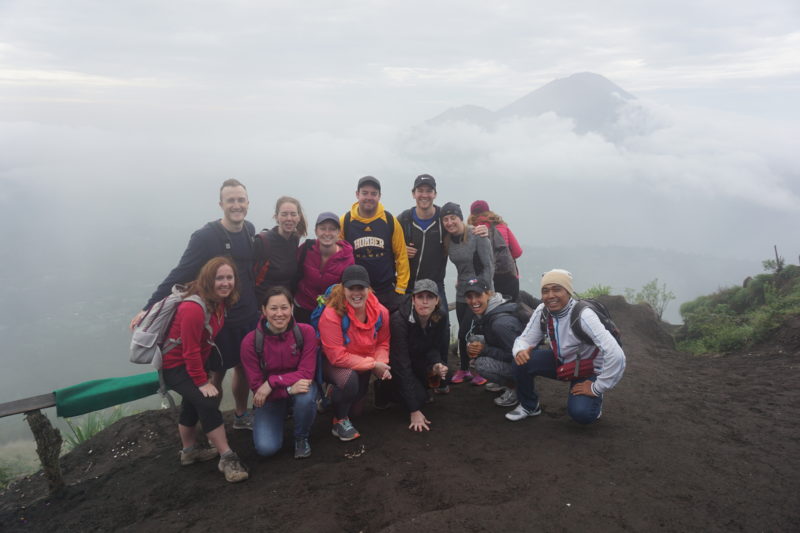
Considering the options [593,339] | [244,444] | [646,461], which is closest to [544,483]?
[646,461]

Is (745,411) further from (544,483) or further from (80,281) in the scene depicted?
(80,281)

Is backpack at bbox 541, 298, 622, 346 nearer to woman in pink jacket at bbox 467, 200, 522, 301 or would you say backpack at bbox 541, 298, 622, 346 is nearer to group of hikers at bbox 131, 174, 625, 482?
group of hikers at bbox 131, 174, 625, 482

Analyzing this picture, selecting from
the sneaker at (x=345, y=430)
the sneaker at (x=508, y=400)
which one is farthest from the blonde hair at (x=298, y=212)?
the sneaker at (x=508, y=400)

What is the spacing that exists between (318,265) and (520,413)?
115 inches

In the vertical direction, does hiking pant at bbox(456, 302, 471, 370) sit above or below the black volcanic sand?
above

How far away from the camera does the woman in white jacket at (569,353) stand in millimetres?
4340

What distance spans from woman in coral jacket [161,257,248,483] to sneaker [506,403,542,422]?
2.92 meters

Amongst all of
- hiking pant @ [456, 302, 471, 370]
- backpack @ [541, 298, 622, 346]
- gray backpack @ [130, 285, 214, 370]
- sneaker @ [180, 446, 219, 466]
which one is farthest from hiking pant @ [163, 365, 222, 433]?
backpack @ [541, 298, 622, 346]

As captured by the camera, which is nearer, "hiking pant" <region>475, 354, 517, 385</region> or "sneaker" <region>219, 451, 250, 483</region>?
"sneaker" <region>219, 451, 250, 483</region>

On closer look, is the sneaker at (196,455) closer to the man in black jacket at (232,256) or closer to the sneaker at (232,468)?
the sneaker at (232,468)

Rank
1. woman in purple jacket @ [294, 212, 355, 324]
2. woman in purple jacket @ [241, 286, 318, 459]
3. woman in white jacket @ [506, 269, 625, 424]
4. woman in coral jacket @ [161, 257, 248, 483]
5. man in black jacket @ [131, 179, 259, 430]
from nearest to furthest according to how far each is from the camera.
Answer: woman in coral jacket @ [161, 257, 248, 483] < woman in white jacket @ [506, 269, 625, 424] < woman in purple jacket @ [241, 286, 318, 459] < man in black jacket @ [131, 179, 259, 430] < woman in purple jacket @ [294, 212, 355, 324]

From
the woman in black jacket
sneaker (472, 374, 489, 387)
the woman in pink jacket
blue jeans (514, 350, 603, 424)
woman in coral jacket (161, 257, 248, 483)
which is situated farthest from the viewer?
the woman in pink jacket

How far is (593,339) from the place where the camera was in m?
4.37

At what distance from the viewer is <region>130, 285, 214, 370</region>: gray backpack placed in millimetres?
4047
